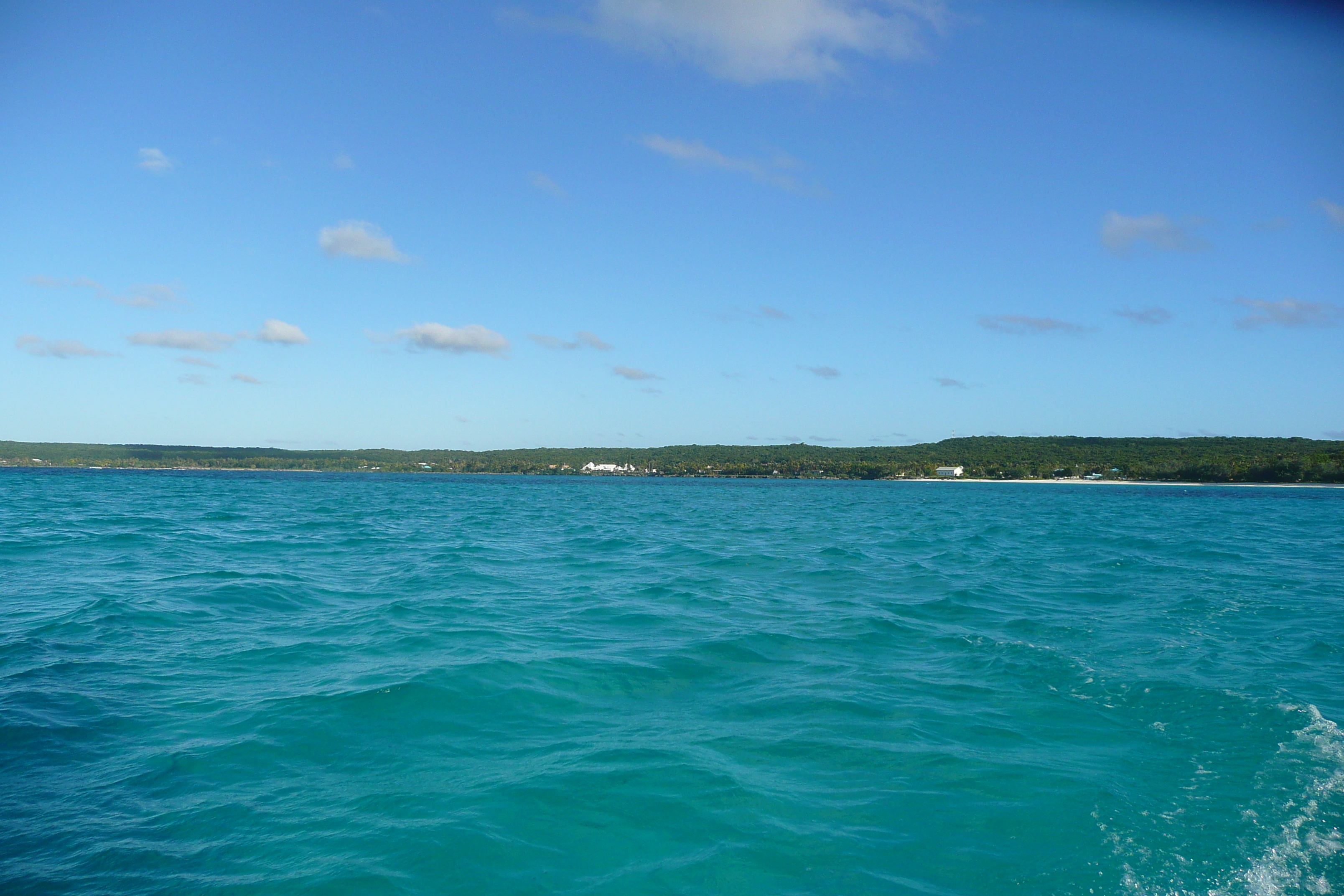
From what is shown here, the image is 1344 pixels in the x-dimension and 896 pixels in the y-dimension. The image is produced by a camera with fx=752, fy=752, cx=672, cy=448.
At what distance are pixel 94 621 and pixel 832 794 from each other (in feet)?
39.2

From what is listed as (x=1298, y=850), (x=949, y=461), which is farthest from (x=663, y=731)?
(x=949, y=461)

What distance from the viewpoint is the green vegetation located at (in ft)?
334

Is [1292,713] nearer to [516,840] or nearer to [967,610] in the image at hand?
[967,610]

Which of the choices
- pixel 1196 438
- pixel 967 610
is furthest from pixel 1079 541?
pixel 1196 438

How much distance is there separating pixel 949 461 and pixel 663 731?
16060cm

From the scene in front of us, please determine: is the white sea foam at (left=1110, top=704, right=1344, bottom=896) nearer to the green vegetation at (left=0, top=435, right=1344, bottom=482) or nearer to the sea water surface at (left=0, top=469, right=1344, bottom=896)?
the sea water surface at (left=0, top=469, right=1344, bottom=896)

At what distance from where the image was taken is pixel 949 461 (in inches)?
6211

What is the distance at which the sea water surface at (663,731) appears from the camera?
5.64 metres

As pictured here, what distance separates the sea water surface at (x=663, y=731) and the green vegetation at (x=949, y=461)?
103 metres

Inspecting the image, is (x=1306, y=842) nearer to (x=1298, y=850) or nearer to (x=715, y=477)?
(x=1298, y=850)

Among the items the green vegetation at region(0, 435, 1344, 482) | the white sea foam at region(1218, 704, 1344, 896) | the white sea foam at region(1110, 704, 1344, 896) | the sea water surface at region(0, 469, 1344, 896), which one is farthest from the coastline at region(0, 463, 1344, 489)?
the white sea foam at region(1110, 704, 1344, 896)

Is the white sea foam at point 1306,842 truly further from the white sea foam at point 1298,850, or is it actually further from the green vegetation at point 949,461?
the green vegetation at point 949,461

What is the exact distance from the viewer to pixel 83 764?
6.98m

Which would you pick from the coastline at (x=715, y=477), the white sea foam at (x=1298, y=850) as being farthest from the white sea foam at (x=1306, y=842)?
the coastline at (x=715, y=477)
